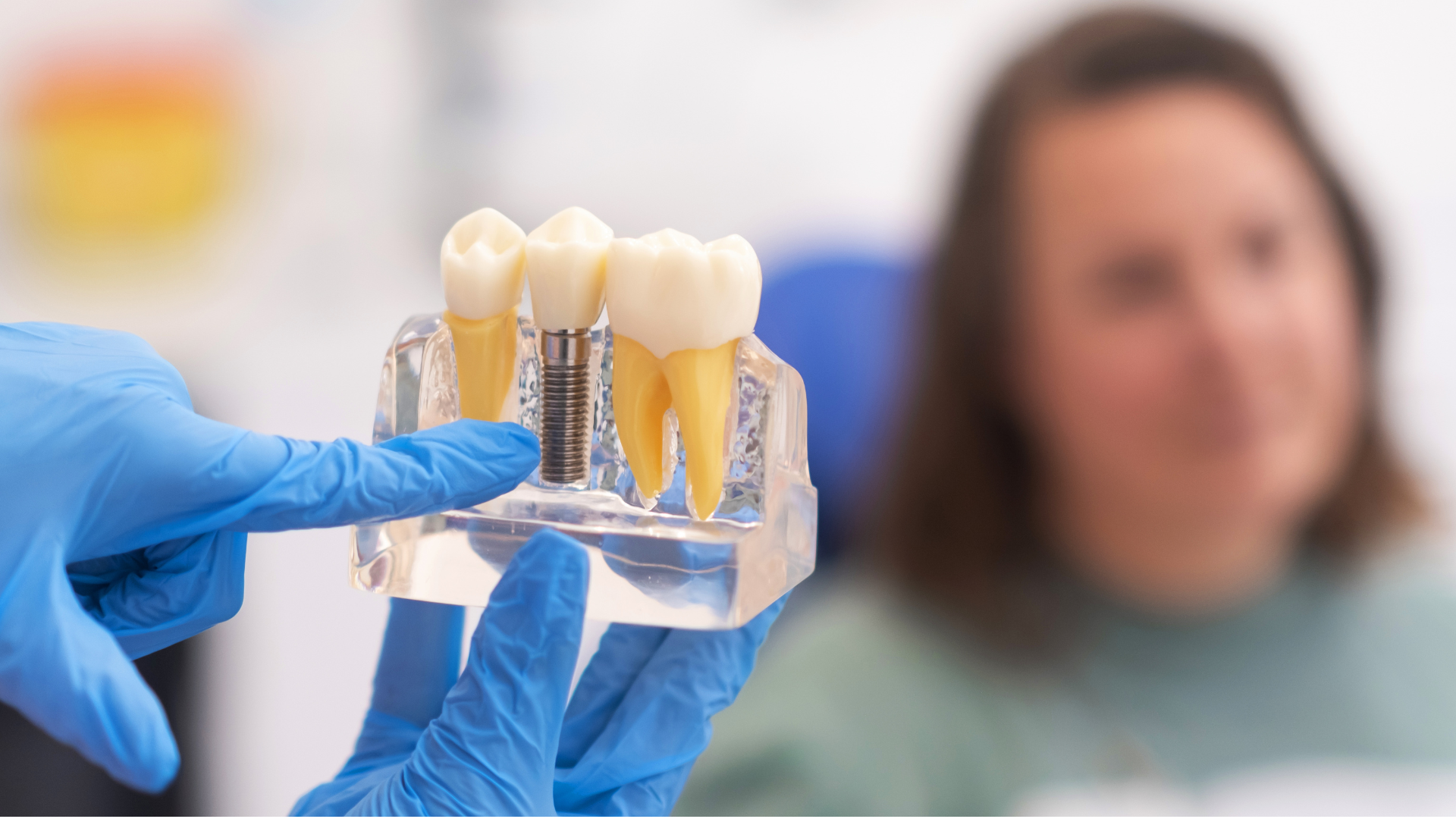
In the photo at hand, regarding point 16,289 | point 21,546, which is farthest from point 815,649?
point 16,289

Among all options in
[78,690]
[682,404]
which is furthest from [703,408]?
[78,690]

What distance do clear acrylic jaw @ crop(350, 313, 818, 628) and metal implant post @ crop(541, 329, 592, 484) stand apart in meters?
0.03

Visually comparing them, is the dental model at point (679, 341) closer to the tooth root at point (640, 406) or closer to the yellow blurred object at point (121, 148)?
the tooth root at point (640, 406)

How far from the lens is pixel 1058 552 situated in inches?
78.0

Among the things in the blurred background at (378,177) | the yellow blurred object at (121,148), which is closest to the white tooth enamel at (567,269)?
the blurred background at (378,177)

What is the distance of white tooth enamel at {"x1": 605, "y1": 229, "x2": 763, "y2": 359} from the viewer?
0.75 m

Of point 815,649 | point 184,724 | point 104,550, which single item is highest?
point 104,550

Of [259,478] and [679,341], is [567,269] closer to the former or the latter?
[679,341]

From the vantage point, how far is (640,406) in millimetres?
815

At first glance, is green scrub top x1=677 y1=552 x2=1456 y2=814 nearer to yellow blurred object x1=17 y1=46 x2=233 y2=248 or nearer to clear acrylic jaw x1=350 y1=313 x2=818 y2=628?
clear acrylic jaw x1=350 y1=313 x2=818 y2=628

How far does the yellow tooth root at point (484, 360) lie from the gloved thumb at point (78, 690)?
13.1 inches

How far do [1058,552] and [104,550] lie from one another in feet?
5.72

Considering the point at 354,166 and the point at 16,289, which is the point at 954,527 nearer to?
the point at 354,166

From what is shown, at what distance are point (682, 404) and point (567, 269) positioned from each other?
0.49 ft
